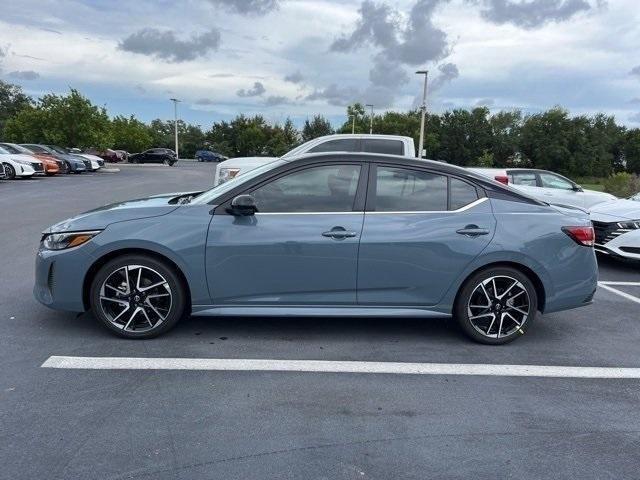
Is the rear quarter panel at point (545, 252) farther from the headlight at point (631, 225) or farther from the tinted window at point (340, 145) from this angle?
the tinted window at point (340, 145)

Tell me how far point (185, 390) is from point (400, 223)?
2.12m

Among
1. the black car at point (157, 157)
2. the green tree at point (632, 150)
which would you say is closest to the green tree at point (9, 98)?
the black car at point (157, 157)

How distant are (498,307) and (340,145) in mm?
6022

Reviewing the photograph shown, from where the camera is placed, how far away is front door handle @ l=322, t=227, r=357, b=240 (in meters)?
4.34

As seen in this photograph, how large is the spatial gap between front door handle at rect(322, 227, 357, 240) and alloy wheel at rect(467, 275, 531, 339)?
3.89ft

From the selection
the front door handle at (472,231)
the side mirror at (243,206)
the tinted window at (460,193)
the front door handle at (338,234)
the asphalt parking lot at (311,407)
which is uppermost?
the tinted window at (460,193)

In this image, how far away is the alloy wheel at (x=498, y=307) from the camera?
180 inches

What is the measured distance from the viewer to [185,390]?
3621 mm

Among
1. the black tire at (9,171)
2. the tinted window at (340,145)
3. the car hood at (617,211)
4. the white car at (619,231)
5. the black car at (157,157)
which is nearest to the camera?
the white car at (619,231)

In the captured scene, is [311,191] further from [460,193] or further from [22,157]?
[22,157]

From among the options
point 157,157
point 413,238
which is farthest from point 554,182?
point 157,157

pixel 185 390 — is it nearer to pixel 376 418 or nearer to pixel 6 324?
pixel 376 418

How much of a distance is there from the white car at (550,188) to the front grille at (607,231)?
4.71m

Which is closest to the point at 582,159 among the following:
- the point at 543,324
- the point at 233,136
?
the point at 233,136
